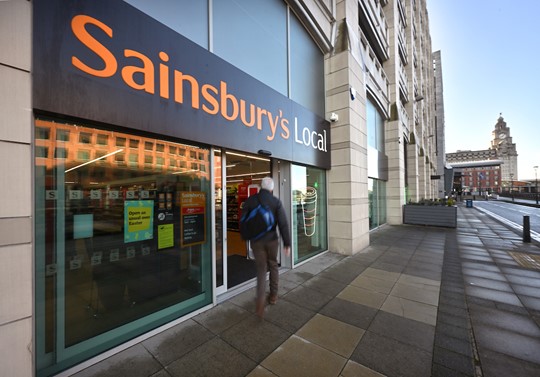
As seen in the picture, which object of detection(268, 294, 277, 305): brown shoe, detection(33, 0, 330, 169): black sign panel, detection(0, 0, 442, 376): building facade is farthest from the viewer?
detection(268, 294, 277, 305): brown shoe

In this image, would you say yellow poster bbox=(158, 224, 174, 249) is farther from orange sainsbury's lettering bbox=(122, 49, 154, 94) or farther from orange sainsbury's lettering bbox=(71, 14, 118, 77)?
orange sainsbury's lettering bbox=(71, 14, 118, 77)

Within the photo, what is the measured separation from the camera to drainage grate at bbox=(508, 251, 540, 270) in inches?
224

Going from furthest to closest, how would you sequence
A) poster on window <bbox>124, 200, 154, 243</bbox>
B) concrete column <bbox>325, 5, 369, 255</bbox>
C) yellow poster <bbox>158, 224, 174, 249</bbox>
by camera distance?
concrete column <bbox>325, 5, 369, 255</bbox> < yellow poster <bbox>158, 224, 174, 249</bbox> < poster on window <bbox>124, 200, 154, 243</bbox>

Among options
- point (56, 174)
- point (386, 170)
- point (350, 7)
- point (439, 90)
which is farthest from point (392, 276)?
point (439, 90)

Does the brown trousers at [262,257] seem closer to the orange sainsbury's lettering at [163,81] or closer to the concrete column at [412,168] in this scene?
the orange sainsbury's lettering at [163,81]

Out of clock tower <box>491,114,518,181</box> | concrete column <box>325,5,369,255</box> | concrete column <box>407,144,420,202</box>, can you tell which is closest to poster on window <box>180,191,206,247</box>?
concrete column <box>325,5,369,255</box>

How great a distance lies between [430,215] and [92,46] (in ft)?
48.2

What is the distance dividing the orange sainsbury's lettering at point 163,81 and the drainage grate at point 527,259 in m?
7.31

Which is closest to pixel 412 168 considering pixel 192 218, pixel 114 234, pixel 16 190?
pixel 192 218

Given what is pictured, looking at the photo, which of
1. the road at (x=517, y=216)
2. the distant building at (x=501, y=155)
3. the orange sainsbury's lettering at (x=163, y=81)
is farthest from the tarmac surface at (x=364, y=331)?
the distant building at (x=501, y=155)

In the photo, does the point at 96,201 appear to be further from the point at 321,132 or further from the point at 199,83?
the point at 321,132

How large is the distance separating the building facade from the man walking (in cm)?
81

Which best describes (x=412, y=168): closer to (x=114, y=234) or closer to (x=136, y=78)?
(x=136, y=78)

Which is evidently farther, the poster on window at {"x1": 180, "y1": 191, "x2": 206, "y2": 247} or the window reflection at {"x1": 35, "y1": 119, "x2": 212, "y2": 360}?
→ the poster on window at {"x1": 180, "y1": 191, "x2": 206, "y2": 247}
